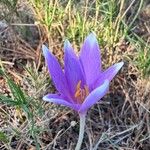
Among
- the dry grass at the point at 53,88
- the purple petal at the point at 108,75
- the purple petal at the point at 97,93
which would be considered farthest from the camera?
the dry grass at the point at 53,88

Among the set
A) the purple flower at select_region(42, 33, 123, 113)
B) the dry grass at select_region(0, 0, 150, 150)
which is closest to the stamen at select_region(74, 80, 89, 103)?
the purple flower at select_region(42, 33, 123, 113)

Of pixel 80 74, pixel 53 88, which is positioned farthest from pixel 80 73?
pixel 53 88

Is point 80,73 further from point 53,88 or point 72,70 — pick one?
point 53,88

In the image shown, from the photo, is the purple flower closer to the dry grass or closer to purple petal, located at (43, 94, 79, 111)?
purple petal, located at (43, 94, 79, 111)

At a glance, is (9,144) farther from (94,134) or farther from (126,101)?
(126,101)

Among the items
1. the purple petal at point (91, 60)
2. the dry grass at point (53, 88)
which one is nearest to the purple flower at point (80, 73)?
the purple petal at point (91, 60)

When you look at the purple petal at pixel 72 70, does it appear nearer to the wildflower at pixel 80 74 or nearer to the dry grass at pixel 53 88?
the wildflower at pixel 80 74
